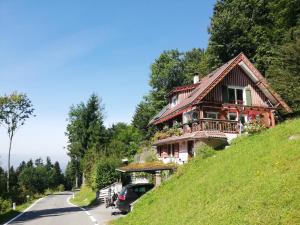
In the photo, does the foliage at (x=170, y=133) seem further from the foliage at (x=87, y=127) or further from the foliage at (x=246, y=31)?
the foliage at (x=87, y=127)

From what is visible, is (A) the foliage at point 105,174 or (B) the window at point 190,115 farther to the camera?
(A) the foliage at point 105,174

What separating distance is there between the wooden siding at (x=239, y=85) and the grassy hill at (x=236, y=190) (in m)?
13.1

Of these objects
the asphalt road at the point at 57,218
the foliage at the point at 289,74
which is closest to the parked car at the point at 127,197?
the asphalt road at the point at 57,218

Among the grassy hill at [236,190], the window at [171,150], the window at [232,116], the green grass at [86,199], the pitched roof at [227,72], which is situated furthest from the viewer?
the green grass at [86,199]

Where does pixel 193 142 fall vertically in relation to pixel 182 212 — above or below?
above

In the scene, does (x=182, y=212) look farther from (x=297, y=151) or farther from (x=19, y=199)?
(x=19, y=199)

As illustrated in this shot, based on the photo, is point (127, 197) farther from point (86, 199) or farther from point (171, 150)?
point (86, 199)

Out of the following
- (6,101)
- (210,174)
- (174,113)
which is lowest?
(210,174)

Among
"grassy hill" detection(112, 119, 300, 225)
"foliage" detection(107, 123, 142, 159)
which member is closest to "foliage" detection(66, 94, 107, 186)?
"foliage" detection(107, 123, 142, 159)

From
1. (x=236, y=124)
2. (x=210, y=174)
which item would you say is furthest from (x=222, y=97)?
(x=210, y=174)

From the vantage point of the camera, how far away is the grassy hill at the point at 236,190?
10211 millimetres

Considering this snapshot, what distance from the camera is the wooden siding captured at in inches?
1336

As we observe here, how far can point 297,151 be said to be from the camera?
540 inches

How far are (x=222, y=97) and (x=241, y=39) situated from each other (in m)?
20.6
